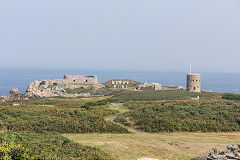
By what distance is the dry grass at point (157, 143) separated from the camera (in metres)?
16.3

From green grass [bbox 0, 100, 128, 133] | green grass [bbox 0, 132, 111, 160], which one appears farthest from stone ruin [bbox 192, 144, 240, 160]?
green grass [bbox 0, 100, 128, 133]

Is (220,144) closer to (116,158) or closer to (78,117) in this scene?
(116,158)

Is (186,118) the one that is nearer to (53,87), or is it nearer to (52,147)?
(52,147)

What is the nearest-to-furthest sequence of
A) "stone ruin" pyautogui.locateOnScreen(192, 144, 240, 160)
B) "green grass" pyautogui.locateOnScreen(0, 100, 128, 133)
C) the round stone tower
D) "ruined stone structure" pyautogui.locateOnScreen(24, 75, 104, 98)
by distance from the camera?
1. "stone ruin" pyautogui.locateOnScreen(192, 144, 240, 160)
2. "green grass" pyautogui.locateOnScreen(0, 100, 128, 133)
3. the round stone tower
4. "ruined stone structure" pyautogui.locateOnScreen(24, 75, 104, 98)

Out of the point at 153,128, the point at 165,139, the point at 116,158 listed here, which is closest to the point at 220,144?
the point at 165,139

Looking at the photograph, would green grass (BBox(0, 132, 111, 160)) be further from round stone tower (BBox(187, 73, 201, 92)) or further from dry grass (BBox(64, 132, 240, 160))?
round stone tower (BBox(187, 73, 201, 92))

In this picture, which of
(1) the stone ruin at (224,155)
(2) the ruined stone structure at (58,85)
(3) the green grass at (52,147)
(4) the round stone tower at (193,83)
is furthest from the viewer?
(2) the ruined stone structure at (58,85)

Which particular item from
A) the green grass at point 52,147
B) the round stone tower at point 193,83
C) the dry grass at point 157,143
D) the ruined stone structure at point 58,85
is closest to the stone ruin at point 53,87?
the ruined stone structure at point 58,85

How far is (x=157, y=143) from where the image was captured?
1922 centimetres

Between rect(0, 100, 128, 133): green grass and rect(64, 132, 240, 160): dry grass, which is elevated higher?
rect(0, 100, 128, 133): green grass

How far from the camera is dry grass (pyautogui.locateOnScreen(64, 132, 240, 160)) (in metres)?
16.3

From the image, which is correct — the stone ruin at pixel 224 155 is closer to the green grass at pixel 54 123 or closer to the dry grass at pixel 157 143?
the dry grass at pixel 157 143

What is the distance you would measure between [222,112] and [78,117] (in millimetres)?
16285

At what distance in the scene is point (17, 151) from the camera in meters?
11.9
